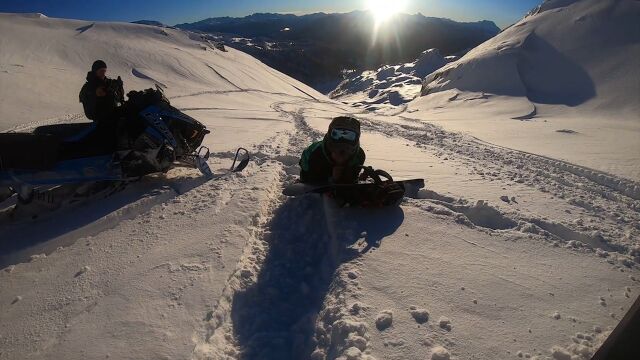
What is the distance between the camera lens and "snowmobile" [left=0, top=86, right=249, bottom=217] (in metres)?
3.79

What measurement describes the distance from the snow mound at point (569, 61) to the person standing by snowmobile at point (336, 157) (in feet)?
40.7

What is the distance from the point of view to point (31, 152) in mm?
3859

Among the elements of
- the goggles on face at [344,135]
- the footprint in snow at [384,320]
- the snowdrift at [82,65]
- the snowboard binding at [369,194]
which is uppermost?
the snowdrift at [82,65]

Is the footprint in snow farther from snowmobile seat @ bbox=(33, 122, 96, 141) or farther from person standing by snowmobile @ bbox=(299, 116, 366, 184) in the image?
snowmobile seat @ bbox=(33, 122, 96, 141)

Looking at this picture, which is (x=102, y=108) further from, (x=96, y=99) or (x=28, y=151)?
(x=28, y=151)

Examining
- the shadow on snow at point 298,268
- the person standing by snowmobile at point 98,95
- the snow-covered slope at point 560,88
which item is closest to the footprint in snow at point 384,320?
the shadow on snow at point 298,268

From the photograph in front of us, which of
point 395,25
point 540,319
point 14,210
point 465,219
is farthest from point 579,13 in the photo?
point 395,25

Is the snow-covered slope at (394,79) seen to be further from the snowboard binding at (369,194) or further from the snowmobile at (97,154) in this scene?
the snowboard binding at (369,194)

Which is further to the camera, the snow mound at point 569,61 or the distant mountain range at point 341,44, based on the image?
the distant mountain range at point 341,44

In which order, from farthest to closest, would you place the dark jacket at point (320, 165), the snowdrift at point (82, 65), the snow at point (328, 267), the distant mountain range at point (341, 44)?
the distant mountain range at point (341, 44)
the snowdrift at point (82, 65)
the dark jacket at point (320, 165)
the snow at point (328, 267)

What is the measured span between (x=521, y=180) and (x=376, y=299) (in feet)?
13.1

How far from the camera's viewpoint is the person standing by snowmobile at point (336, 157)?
4.22 meters

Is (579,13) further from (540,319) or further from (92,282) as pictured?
(92,282)

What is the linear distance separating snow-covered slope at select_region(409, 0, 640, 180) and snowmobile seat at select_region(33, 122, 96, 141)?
7553 millimetres
